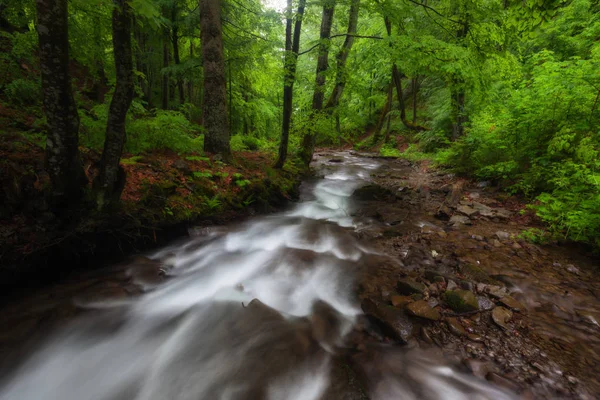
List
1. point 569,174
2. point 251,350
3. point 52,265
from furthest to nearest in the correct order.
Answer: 1. point 569,174
2. point 52,265
3. point 251,350

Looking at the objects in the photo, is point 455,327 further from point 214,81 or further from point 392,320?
point 214,81

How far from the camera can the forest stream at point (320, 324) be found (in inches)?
105

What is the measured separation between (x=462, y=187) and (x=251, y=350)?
785cm

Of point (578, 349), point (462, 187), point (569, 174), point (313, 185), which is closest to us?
point (578, 349)

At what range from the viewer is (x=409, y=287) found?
366 cm

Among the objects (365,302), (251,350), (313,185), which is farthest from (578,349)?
(313,185)

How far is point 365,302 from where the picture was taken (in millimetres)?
3672

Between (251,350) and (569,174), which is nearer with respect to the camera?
(251,350)

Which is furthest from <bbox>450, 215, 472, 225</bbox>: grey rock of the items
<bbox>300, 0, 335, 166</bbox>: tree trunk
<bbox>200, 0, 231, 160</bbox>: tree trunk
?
<bbox>200, 0, 231, 160</bbox>: tree trunk

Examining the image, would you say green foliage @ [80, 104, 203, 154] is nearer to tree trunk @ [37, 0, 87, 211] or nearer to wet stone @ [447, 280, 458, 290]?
tree trunk @ [37, 0, 87, 211]

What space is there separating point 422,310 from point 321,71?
7480 millimetres

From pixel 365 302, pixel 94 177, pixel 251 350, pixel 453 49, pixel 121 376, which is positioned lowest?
pixel 121 376

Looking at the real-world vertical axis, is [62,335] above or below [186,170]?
below

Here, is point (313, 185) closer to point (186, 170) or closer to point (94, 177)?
point (186, 170)
